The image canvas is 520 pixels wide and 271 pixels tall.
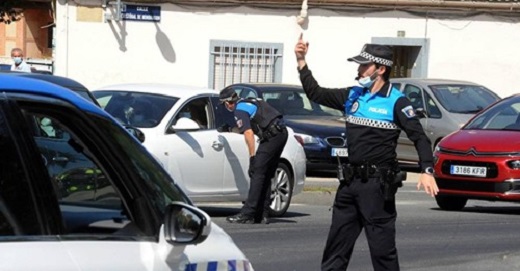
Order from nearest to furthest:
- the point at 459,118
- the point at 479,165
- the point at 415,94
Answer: the point at 479,165, the point at 459,118, the point at 415,94

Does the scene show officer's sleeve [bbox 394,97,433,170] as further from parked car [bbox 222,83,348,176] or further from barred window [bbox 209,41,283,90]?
barred window [bbox 209,41,283,90]

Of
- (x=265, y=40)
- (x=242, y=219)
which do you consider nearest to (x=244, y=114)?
(x=242, y=219)

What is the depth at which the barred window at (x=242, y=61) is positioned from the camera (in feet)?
87.8

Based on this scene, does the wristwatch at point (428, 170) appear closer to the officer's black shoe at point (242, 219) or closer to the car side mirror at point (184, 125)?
the officer's black shoe at point (242, 219)

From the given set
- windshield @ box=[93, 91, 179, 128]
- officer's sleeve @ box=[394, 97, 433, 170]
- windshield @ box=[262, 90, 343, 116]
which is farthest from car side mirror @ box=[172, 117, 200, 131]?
windshield @ box=[262, 90, 343, 116]

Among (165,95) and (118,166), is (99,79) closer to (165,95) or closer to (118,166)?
(165,95)

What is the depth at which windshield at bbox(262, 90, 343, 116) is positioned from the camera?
20.7 metres

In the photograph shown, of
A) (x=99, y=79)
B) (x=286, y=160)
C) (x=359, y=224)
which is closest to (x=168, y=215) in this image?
(x=359, y=224)

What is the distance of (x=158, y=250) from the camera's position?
4.24 metres

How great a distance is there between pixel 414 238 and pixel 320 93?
4.88m

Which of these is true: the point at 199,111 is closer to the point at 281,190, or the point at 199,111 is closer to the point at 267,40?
the point at 281,190

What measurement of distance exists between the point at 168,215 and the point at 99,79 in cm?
2218

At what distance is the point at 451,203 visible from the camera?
616 inches

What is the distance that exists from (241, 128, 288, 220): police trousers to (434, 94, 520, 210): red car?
2.79 m
